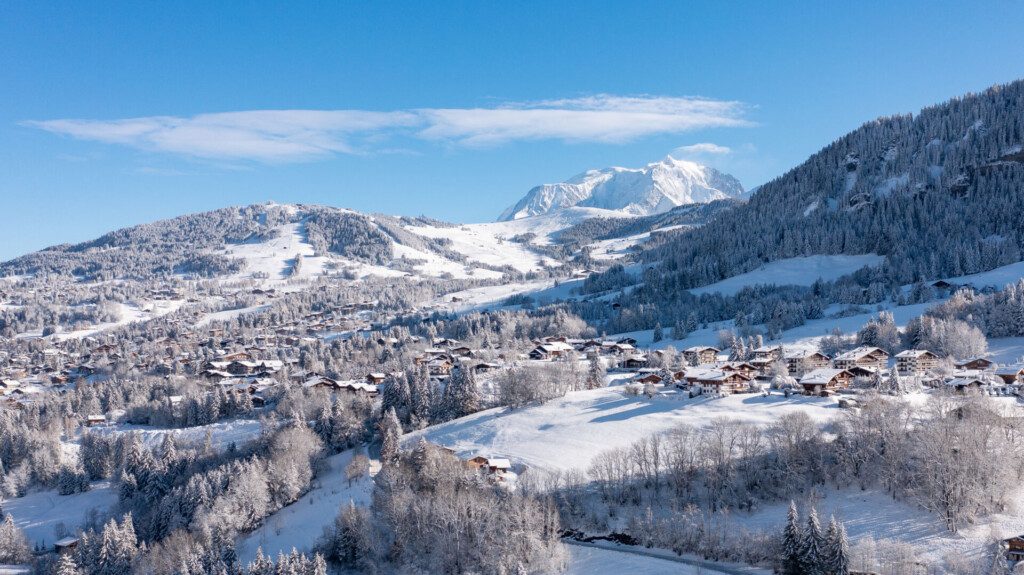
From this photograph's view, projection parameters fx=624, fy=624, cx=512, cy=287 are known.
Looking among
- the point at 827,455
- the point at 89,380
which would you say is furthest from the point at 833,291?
the point at 89,380

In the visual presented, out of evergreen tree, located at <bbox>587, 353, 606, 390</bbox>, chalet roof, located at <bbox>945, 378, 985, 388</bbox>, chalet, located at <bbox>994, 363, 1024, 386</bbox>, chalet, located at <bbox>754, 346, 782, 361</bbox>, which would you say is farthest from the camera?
chalet, located at <bbox>754, 346, 782, 361</bbox>

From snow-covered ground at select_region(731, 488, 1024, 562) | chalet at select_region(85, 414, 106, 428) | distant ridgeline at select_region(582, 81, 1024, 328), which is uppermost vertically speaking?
distant ridgeline at select_region(582, 81, 1024, 328)

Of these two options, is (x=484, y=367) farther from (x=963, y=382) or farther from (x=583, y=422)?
(x=963, y=382)

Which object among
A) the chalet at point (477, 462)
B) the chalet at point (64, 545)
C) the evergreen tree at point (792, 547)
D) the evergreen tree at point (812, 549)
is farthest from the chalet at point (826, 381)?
the chalet at point (64, 545)

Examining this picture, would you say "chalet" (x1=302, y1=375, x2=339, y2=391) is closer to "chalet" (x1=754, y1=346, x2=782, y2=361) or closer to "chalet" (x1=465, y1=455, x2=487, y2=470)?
"chalet" (x1=465, y1=455, x2=487, y2=470)

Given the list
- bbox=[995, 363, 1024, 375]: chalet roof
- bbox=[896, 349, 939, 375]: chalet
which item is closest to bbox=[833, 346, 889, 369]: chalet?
bbox=[896, 349, 939, 375]: chalet

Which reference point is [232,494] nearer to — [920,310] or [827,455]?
[827,455]
